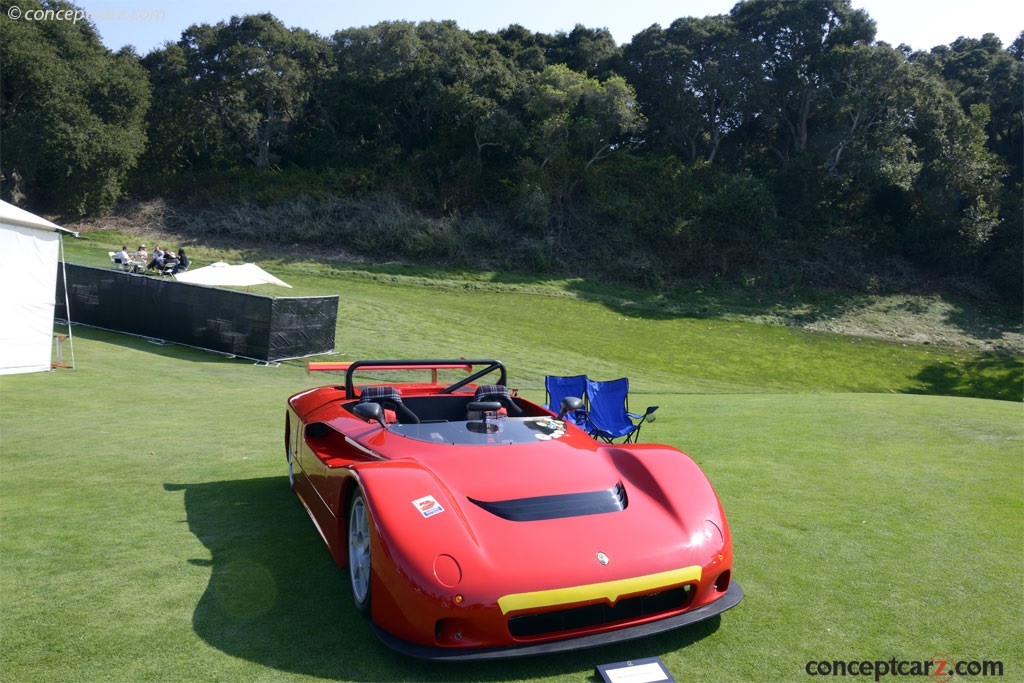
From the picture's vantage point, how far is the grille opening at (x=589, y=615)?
12.3 feet

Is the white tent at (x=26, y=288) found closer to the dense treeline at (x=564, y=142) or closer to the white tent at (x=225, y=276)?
the white tent at (x=225, y=276)

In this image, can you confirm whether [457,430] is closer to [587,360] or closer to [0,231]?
[0,231]

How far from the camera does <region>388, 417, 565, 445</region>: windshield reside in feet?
17.0

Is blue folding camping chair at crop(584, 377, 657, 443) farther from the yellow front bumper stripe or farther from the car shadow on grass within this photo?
the yellow front bumper stripe

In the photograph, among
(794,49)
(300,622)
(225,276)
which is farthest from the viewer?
(794,49)

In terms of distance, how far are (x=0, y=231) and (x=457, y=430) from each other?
11725mm

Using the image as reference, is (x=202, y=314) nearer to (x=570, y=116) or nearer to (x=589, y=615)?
(x=589, y=615)

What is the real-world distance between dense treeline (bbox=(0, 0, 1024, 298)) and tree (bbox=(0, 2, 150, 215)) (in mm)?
115

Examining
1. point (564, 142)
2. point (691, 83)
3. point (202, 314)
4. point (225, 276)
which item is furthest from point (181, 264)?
point (691, 83)

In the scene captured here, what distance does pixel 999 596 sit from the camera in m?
4.60

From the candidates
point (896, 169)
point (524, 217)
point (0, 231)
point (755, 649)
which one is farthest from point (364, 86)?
point (755, 649)

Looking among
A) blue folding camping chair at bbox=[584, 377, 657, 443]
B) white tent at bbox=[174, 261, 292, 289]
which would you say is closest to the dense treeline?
white tent at bbox=[174, 261, 292, 289]

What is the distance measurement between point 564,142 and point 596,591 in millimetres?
41850

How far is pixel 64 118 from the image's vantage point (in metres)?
39.7
